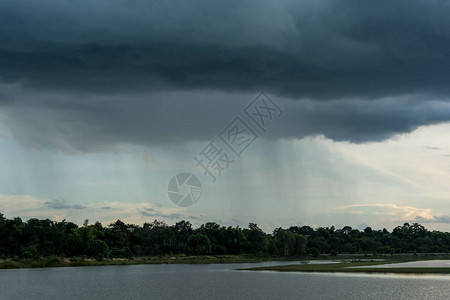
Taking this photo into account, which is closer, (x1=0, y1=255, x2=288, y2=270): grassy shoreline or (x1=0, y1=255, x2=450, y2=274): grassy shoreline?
(x1=0, y1=255, x2=450, y2=274): grassy shoreline

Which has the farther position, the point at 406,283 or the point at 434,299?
the point at 406,283

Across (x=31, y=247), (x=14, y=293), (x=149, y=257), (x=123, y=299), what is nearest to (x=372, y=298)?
(x=123, y=299)

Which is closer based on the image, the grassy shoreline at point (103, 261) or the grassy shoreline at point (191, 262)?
the grassy shoreline at point (191, 262)

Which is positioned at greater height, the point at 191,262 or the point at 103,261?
the point at 103,261

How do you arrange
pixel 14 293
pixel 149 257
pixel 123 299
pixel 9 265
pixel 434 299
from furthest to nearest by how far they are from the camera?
pixel 149 257 < pixel 9 265 < pixel 14 293 < pixel 123 299 < pixel 434 299

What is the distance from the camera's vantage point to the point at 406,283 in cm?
7206

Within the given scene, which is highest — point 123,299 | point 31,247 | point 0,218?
point 0,218

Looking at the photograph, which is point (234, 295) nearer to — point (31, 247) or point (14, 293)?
point (14, 293)

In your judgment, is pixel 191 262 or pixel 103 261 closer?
pixel 103 261

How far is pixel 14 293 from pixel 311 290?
41.8 metres

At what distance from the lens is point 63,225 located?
19100 cm

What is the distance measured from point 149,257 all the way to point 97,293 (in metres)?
121

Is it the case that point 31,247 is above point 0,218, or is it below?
below

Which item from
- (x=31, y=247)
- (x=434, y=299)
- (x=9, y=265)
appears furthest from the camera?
(x=31, y=247)
